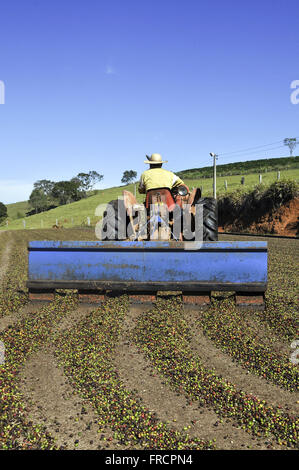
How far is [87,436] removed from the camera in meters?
2.38

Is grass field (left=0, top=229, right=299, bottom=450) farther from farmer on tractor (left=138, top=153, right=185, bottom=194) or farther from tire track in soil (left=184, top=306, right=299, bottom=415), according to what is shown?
farmer on tractor (left=138, top=153, right=185, bottom=194)

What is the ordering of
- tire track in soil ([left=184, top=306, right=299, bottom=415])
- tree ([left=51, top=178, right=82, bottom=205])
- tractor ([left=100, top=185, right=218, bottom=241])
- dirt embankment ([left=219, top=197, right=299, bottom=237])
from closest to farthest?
1. tire track in soil ([left=184, top=306, right=299, bottom=415])
2. tractor ([left=100, top=185, right=218, bottom=241])
3. dirt embankment ([left=219, top=197, right=299, bottom=237])
4. tree ([left=51, top=178, right=82, bottom=205])

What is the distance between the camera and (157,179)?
6.58 meters

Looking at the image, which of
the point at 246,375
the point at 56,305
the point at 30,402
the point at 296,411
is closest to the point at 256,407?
the point at 296,411

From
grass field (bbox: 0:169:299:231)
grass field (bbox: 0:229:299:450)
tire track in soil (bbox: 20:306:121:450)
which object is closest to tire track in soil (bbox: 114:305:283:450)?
grass field (bbox: 0:229:299:450)

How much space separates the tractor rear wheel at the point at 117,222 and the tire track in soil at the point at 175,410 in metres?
3.22

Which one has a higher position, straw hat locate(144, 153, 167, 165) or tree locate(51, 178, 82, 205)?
tree locate(51, 178, 82, 205)

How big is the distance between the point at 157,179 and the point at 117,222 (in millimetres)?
1111

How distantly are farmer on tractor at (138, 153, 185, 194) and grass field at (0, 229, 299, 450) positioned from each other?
239 cm

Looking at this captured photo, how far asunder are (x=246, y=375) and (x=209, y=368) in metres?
0.34

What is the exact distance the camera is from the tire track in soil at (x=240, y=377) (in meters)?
2.79

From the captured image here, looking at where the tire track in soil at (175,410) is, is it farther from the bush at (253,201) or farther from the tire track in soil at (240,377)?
the bush at (253,201)

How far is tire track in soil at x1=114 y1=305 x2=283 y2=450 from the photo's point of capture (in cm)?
233

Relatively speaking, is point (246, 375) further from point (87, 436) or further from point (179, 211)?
point (179, 211)
